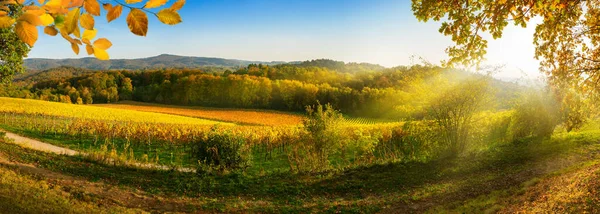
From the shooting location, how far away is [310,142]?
54.4 feet

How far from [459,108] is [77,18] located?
1606 centimetres

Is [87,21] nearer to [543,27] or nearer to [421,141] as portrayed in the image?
[543,27]

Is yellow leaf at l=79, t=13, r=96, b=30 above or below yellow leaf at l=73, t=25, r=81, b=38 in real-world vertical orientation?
above

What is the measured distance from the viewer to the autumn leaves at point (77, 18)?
131 cm

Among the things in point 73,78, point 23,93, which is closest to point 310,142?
point 23,93

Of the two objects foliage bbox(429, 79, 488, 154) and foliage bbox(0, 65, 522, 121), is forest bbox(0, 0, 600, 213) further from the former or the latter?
foliage bbox(0, 65, 522, 121)

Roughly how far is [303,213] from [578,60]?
7.72 metres

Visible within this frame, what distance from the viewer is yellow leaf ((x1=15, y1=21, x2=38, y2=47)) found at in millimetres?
1295

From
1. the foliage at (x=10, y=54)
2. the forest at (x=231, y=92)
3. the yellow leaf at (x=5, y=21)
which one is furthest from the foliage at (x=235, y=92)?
the yellow leaf at (x=5, y=21)

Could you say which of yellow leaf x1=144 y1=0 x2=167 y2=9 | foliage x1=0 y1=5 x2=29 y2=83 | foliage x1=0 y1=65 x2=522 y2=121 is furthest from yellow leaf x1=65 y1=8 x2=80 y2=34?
foliage x1=0 y1=65 x2=522 y2=121

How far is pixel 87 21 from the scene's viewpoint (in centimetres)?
145

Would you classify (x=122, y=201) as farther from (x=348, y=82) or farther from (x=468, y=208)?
(x=348, y=82)

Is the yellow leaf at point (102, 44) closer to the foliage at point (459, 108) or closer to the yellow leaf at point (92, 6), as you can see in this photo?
the yellow leaf at point (92, 6)

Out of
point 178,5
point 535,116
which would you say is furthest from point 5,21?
point 535,116
